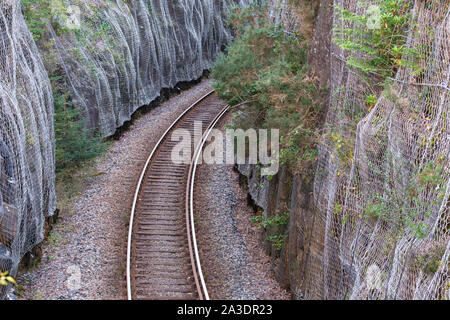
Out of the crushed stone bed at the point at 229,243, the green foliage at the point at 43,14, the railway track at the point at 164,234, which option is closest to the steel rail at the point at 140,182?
the railway track at the point at 164,234

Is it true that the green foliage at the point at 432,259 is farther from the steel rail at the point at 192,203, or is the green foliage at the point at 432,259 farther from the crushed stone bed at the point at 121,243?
the steel rail at the point at 192,203

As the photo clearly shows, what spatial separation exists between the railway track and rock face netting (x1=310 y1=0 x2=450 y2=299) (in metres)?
3.29

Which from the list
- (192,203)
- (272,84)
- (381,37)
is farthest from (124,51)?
(381,37)

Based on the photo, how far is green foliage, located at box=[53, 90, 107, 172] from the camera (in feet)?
53.3

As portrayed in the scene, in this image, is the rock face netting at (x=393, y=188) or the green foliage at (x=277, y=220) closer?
the rock face netting at (x=393, y=188)

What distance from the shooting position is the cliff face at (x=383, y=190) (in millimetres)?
6230

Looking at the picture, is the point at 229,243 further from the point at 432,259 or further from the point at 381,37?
the point at 432,259

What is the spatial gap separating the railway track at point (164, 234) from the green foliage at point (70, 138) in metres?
2.32

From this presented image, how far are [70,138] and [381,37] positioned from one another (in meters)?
11.8

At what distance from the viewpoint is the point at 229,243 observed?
13352 millimetres

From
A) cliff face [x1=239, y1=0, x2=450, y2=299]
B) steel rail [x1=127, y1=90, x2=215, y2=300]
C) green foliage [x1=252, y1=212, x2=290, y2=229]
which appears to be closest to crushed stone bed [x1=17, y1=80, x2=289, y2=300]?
steel rail [x1=127, y1=90, x2=215, y2=300]

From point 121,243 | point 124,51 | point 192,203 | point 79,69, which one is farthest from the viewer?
point 124,51

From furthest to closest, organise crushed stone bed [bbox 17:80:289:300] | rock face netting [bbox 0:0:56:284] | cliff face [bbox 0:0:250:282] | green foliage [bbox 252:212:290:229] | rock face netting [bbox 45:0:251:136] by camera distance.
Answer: rock face netting [bbox 45:0:251:136] < green foliage [bbox 252:212:290:229] < crushed stone bed [bbox 17:80:289:300] < cliff face [bbox 0:0:250:282] < rock face netting [bbox 0:0:56:284]

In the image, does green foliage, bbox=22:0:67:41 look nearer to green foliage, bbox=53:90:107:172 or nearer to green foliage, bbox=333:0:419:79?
green foliage, bbox=53:90:107:172
